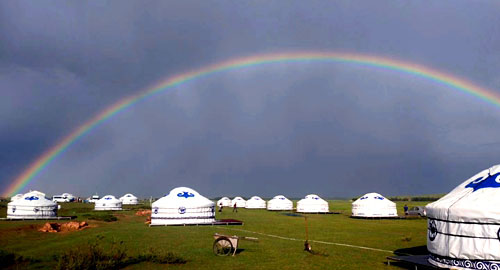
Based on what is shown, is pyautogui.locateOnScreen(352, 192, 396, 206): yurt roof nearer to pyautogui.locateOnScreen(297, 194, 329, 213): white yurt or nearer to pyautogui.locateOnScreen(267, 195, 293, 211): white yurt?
pyautogui.locateOnScreen(297, 194, 329, 213): white yurt

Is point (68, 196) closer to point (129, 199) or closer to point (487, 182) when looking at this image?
point (129, 199)

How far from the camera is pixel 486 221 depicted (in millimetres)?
10320

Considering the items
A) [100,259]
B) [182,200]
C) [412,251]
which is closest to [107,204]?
[182,200]

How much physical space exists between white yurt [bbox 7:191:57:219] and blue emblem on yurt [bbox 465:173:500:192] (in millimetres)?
41468

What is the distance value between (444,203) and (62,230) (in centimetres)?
2609

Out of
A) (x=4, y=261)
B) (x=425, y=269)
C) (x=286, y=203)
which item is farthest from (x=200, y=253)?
(x=286, y=203)

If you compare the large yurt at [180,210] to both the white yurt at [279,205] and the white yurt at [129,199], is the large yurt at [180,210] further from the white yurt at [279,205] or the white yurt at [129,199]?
the white yurt at [129,199]

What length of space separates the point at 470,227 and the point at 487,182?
1.70 metres

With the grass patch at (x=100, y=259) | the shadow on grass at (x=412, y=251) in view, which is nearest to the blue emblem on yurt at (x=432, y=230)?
the shadow on grass at (x=412, y=251)

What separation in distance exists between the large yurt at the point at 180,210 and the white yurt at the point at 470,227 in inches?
856

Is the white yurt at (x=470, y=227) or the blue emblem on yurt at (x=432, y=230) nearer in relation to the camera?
the white yurt at (x=470, y=227)

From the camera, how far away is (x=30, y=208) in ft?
130

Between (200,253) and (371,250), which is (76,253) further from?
(371,250)

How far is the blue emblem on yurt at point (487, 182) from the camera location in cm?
1112
